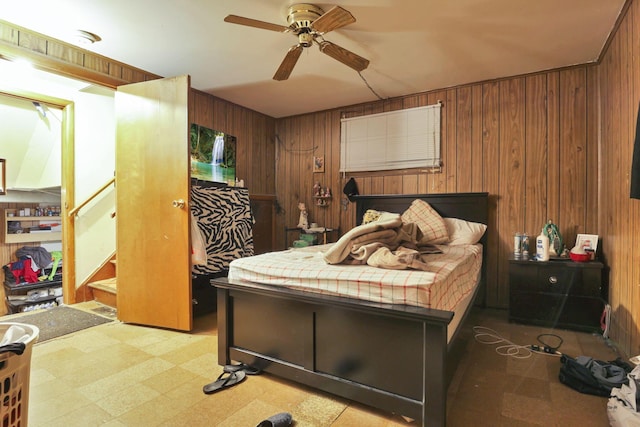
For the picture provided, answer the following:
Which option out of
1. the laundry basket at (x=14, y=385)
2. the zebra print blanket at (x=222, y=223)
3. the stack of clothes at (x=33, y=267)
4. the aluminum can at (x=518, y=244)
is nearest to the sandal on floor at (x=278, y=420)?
the laundry basket at (x=14, y=385)

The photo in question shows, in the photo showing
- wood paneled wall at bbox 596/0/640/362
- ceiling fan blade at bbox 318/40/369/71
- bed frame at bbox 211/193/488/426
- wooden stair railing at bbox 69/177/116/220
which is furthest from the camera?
wooden stair railing at bbox 69/177/116/220

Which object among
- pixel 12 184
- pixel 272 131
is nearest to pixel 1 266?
pixel 12 184

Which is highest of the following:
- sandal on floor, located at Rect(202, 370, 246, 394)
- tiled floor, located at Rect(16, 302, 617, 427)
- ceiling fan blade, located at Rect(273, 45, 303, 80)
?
ceiling fan blade, located at Rect(273, 45, 303, 80)

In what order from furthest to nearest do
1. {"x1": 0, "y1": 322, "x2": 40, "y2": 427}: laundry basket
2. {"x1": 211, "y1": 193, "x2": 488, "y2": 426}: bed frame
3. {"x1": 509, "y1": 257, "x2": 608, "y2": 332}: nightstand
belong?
{"x1": 509, "y1": 257, "x2": 608, "y2": 332}: nightstand, {"x1": 211, "y1": 193, "x2": 488, "y2": 426}: bed frame, {"x1": 0, "y1": 322, "x2": 40, "y2": 427}: laundry basket

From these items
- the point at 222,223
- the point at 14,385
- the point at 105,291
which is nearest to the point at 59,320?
the point at 105,291

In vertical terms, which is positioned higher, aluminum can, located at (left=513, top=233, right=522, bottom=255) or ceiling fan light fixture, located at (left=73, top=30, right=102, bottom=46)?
ceiling fan light fixture, located at (left=73, top=30, right=102, bottom=46)

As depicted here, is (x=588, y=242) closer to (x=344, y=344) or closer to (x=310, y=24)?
(x=344, y=344)

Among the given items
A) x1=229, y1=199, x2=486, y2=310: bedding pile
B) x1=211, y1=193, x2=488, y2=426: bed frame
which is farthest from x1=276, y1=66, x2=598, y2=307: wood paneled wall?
x1=211, y1=193, x2=488, y2=426: bed frame

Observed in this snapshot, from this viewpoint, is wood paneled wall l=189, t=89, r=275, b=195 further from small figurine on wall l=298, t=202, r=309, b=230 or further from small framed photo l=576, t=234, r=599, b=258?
small framed photo l=576, t=234, r=599, b=258

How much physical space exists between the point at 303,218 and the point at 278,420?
3.20 m

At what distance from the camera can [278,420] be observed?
1517 millimetres

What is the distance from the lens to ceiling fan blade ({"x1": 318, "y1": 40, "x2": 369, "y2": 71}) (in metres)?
2.36

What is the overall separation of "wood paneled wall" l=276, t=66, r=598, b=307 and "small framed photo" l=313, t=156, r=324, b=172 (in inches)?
32.9

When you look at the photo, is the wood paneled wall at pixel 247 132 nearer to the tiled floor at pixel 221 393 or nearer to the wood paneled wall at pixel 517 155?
the wood paneled wall at pixel 517 155
